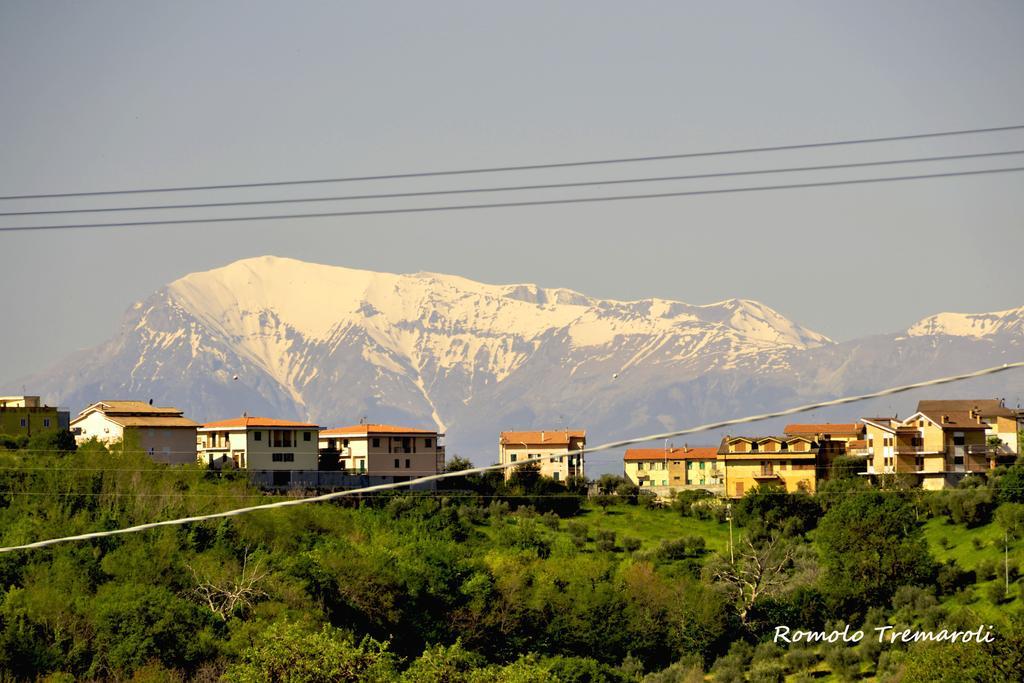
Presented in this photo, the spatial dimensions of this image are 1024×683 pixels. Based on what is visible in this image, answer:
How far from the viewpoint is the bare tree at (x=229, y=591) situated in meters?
70.8

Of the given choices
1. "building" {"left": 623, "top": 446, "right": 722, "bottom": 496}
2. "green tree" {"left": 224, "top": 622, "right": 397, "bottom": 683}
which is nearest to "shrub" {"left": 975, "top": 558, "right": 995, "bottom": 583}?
"green tree" {"left": 224, "top": 622, "right": 397, "bottom": 683}

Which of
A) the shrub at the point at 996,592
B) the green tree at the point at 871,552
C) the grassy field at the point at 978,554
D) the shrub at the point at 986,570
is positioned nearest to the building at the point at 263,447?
the green tree at the point at 871,552

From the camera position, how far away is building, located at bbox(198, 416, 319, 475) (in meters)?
114

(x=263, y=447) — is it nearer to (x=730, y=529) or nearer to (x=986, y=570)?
(x=730, y=529)

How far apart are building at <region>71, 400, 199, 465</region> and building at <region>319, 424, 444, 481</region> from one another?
13.9m

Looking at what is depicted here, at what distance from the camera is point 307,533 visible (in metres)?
88.9

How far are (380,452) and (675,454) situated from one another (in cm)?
4874

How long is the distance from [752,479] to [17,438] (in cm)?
5828

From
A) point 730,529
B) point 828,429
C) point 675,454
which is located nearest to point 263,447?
point 730,529

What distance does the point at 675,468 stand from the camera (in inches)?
6398

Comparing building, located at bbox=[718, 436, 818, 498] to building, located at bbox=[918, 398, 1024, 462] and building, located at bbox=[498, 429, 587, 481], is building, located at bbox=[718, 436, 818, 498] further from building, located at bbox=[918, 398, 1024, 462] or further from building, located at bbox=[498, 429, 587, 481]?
building, located at bbox=[498, 429, 587, 481]

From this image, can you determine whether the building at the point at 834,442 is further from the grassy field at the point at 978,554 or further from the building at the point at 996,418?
the grassy field at the point at 978,554

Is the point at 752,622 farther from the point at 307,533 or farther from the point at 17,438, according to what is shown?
the point at 17,438

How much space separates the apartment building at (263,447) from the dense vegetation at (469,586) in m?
12.5
